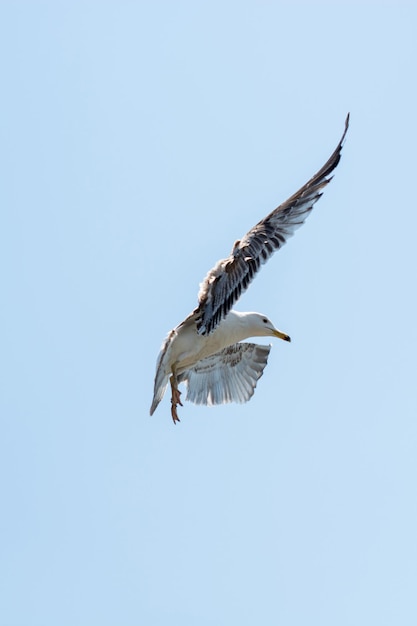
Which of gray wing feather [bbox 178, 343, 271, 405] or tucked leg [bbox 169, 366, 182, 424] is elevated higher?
gray wing feather [bbox 178, 343, 271, 405]

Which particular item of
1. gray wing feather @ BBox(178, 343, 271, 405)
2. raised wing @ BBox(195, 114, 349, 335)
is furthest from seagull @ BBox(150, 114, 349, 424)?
gray wing feather @ BBox(178, 343, 271, 405)

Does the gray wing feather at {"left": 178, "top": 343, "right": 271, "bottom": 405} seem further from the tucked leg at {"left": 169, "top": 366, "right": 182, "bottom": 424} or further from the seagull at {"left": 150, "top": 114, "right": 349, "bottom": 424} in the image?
the tucked leg at {"left": 169, "top": 366, "right": 182, "bottom": 424}

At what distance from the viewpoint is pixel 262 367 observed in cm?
1664

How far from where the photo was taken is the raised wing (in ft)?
46.6

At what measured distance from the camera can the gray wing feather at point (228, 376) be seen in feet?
54.3

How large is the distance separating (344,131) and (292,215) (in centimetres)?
92

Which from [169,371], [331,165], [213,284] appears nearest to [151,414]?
[169,371]

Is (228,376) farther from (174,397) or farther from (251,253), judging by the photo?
(251,253)

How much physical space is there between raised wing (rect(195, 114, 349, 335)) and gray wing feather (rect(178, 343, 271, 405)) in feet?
6.65

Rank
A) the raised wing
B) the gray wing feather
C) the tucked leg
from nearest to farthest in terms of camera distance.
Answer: the raised wing
the tucked leg
the gray wing feather

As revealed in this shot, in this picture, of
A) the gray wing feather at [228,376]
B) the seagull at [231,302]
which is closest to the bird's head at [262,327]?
the seagull at [231,302]

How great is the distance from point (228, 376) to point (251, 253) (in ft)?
8.92

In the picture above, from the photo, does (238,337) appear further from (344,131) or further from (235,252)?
(344,131)

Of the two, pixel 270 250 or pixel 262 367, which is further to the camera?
pixel 262 367
